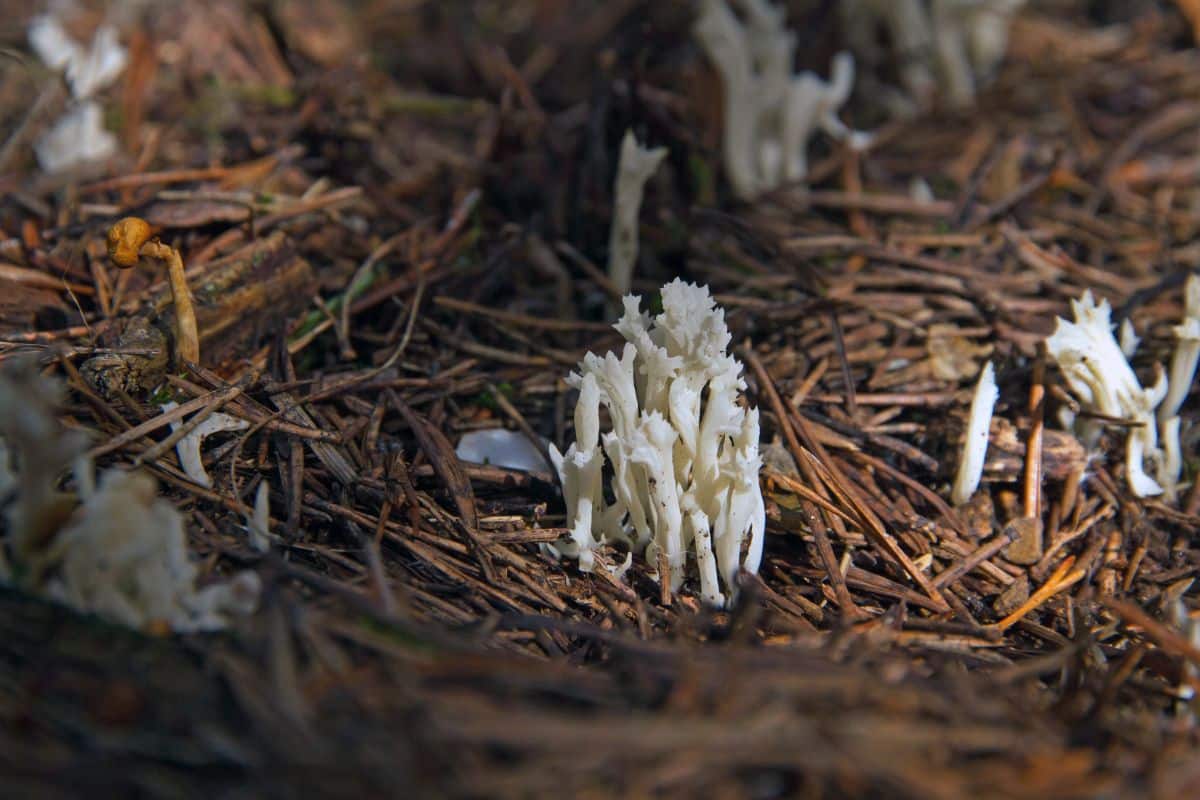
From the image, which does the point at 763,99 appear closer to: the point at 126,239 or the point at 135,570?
the point at 126,239

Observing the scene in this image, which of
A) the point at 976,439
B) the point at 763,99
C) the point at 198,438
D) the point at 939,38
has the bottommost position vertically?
the point at 976,439

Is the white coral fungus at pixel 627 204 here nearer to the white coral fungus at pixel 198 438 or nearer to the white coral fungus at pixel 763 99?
the white coral fungus at pixel 763 99

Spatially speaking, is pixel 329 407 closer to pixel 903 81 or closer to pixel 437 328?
pixel 437 328

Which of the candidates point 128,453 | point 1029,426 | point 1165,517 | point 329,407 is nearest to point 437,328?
point 329,407

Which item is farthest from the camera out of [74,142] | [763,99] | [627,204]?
[763,99]

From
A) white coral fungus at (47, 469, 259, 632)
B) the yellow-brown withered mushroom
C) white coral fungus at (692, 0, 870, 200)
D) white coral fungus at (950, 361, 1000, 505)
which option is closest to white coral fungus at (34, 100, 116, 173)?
the yellow-brown withered mushroom

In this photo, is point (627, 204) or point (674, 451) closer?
point (674, 451)

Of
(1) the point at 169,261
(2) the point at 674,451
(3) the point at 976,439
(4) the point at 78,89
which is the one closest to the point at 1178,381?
(3) the point at 976,439
